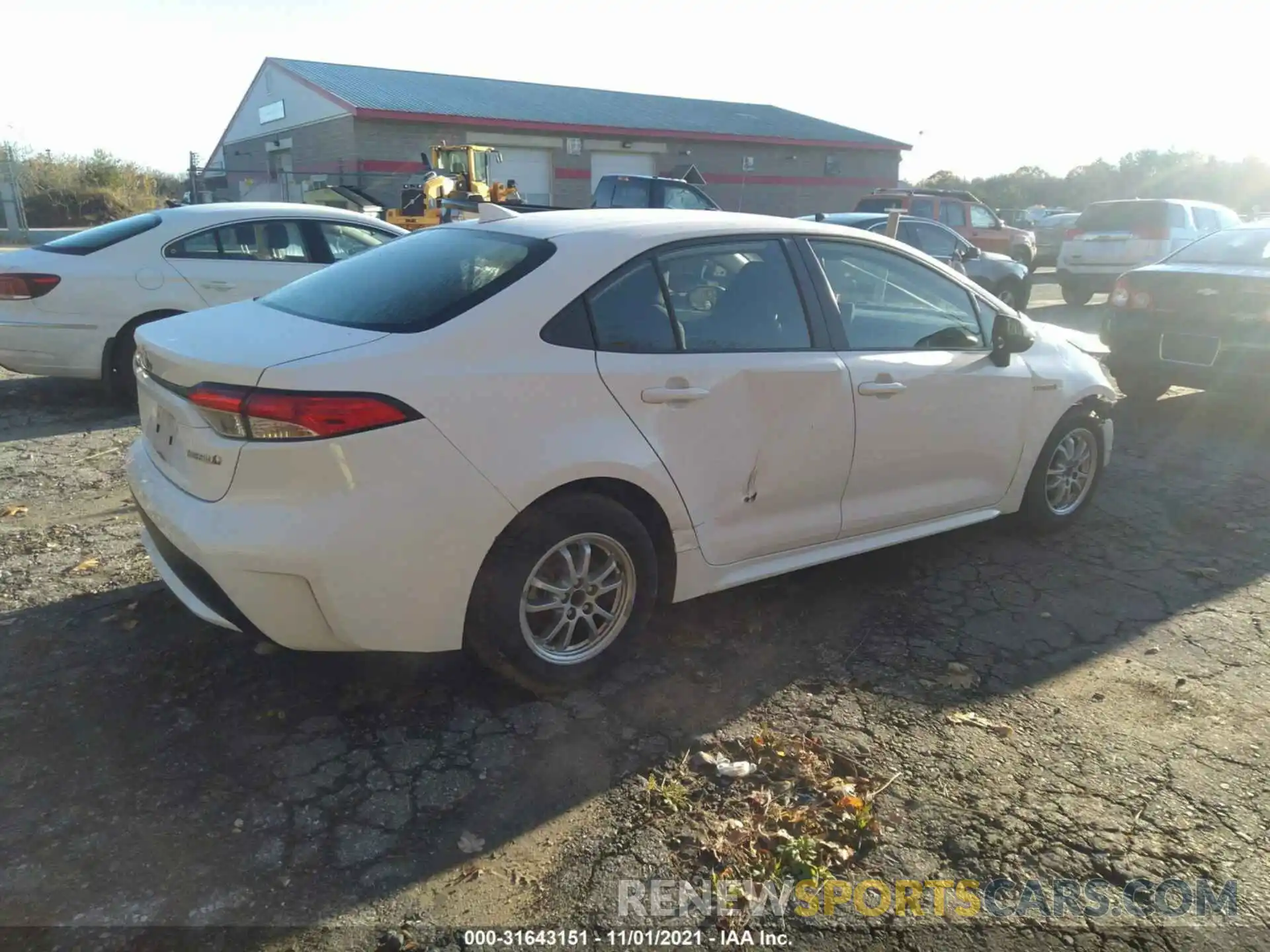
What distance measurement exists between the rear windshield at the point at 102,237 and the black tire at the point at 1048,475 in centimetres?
618

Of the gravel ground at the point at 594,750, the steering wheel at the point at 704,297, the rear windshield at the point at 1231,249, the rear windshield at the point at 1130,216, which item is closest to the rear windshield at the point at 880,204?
the rear windshield at the point at 1130,216

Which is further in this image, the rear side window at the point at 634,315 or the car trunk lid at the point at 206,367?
the rear side window at the point at 634,315

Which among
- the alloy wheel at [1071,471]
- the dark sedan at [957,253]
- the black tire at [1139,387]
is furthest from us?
the dark sedan at [957,253]

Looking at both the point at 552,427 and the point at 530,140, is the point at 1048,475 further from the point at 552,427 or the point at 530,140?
the point at 530,140

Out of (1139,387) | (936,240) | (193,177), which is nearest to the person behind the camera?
(1139,387)

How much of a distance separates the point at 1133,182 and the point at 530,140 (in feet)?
160

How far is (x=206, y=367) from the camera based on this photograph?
2766mm

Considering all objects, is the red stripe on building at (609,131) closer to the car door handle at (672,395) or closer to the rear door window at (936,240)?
the rear door window at (936,240)

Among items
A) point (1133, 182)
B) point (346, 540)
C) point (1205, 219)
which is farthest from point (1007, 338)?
point (1133, 182)

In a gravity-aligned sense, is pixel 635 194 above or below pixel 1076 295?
above

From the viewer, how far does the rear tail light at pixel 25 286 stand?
634 centimetres

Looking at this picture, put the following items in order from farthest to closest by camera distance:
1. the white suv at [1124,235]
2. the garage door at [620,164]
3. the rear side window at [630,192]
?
the garage door at [620,164] → the rear side window at [630,192] → the white suv at [1124,235]

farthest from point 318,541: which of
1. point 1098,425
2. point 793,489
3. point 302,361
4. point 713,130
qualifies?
point 713,130

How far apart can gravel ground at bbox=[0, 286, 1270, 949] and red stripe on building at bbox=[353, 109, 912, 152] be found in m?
24.0
